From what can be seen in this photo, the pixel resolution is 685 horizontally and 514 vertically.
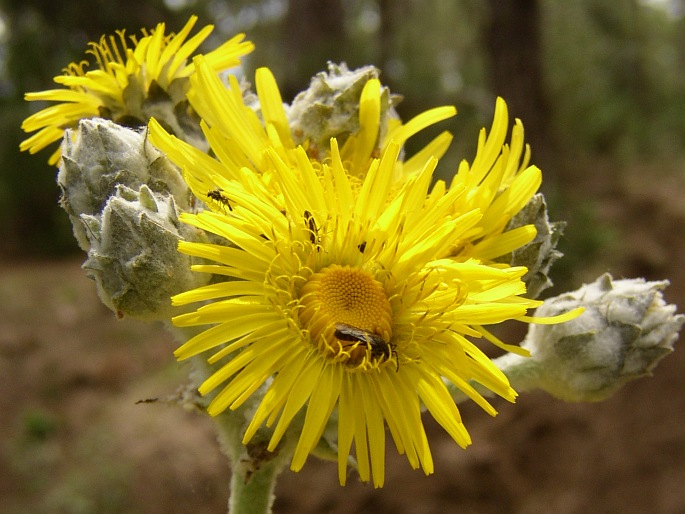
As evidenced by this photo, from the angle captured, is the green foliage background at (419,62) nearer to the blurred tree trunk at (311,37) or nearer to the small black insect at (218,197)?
the blurred tree trunk at (311,37)

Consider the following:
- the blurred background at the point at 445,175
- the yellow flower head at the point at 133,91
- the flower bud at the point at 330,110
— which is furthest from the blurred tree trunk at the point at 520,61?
the yellow flower head at the point at 133,91

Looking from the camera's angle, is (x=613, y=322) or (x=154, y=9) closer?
(x=613, y=322)

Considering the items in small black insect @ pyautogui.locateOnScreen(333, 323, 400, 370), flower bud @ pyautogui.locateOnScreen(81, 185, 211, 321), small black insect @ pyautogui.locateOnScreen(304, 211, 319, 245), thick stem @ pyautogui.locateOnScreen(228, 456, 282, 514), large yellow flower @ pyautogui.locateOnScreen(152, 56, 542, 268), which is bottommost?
thick stem @ pyautogui.locateOnScreen(228, 456, 282, 514)

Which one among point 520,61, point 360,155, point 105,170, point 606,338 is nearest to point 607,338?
point 606,338

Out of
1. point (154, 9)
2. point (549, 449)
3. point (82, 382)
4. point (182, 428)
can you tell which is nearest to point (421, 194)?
point (549, 449)

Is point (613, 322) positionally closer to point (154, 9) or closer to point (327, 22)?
point (327, 22)

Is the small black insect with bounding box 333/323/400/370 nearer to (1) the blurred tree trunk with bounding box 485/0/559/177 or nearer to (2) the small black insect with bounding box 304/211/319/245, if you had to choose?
(2) the small black insect with bounding box 304/211/319/245

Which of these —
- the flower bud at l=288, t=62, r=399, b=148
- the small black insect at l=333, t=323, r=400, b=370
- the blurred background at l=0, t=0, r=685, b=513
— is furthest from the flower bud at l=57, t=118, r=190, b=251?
the blurred background at l=0, t=0, r=685, b=513
